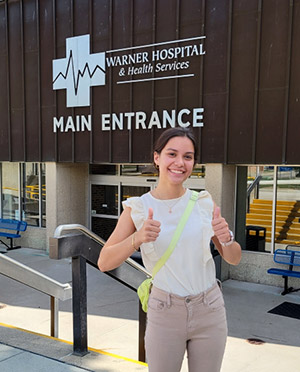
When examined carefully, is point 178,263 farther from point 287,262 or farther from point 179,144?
point 287,262

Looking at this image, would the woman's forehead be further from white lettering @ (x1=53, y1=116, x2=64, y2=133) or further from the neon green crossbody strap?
white lettering @ (x1=53, y1=116, x2=64, y2=133)

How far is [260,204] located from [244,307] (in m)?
2.50

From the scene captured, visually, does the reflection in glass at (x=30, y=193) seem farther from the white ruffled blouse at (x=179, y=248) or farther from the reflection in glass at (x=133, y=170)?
the white ruffled blouse at (x=179, y=248)

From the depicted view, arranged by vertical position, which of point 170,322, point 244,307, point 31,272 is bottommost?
point 244,307

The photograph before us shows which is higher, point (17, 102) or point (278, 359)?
point (17, 102)

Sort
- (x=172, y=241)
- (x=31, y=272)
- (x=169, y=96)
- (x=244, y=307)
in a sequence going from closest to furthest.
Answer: (x=172, y=241)
(x=31, y=272)
(x=244, y=307)
(x=169, y=96)

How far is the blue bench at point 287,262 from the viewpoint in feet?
24.6

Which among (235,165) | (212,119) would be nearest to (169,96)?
(212,119)

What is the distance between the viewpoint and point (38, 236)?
454 inches

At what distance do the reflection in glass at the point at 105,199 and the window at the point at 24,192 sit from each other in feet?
5.10

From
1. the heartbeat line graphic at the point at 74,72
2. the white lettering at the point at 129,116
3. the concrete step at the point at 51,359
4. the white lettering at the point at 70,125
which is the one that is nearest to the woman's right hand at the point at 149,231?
the concrete step at the point at 51,359

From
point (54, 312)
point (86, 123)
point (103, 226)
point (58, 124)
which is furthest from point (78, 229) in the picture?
point (103, 226)

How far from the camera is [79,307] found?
11.5ft

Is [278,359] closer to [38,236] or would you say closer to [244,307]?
[244,307]
